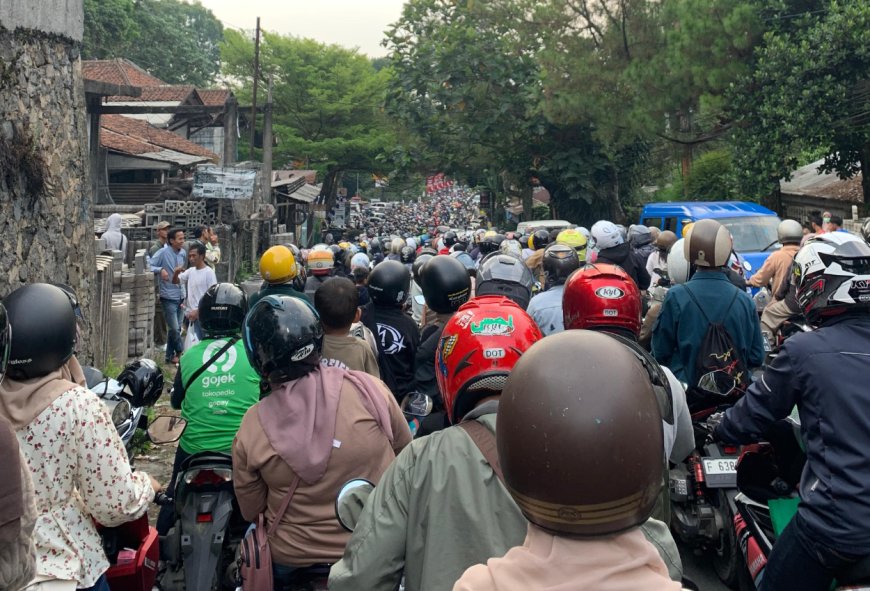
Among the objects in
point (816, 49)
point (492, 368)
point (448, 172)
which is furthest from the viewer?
point (448, 172)

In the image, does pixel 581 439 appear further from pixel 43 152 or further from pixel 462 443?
pixel 43 152

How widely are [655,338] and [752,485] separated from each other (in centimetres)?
143

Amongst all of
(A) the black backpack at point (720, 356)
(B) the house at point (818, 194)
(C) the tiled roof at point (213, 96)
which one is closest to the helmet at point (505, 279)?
(A) the black backpack at point (720, 356)

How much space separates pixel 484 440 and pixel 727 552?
3.53 m

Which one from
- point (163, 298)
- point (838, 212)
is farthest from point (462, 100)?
point (163, 298)

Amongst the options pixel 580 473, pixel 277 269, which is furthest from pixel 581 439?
pixel 277 269

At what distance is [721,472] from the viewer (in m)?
5.00

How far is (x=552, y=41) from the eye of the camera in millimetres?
26328

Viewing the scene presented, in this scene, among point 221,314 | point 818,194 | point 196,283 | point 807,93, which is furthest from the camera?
point 818,194

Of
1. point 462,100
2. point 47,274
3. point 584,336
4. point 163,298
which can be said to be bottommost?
point 163,298

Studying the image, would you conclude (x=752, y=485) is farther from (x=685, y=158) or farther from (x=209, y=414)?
(x=685, y=158)

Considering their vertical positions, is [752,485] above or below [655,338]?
below

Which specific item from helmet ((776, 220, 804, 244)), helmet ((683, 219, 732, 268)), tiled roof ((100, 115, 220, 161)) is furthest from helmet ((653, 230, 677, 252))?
tiled roof ((100, 115, 220, 161))

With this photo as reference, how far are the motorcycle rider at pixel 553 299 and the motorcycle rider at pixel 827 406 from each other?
211cm
